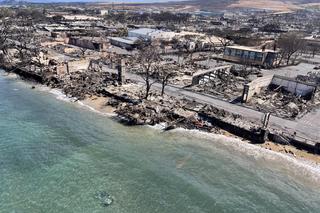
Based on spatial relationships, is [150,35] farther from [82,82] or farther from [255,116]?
[255,116]

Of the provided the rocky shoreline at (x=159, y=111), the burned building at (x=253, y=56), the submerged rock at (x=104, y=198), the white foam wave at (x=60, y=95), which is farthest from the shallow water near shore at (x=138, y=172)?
the burned building at (x=253, y=56)

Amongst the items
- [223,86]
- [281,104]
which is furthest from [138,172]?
[223,86]

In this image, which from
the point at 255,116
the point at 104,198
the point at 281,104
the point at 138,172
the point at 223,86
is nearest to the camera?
the point at 104,198

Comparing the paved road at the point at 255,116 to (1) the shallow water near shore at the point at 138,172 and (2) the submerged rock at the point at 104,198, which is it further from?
(2) the submerged rock at the point at 104,198

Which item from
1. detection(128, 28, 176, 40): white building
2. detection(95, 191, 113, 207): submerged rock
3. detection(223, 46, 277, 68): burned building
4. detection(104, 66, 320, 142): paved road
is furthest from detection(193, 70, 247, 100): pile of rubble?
detection(128, 28, 176, 40): white building

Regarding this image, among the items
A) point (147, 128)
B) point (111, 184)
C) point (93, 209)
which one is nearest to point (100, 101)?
point (147, 128)

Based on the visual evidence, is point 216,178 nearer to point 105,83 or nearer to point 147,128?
point 147,128
